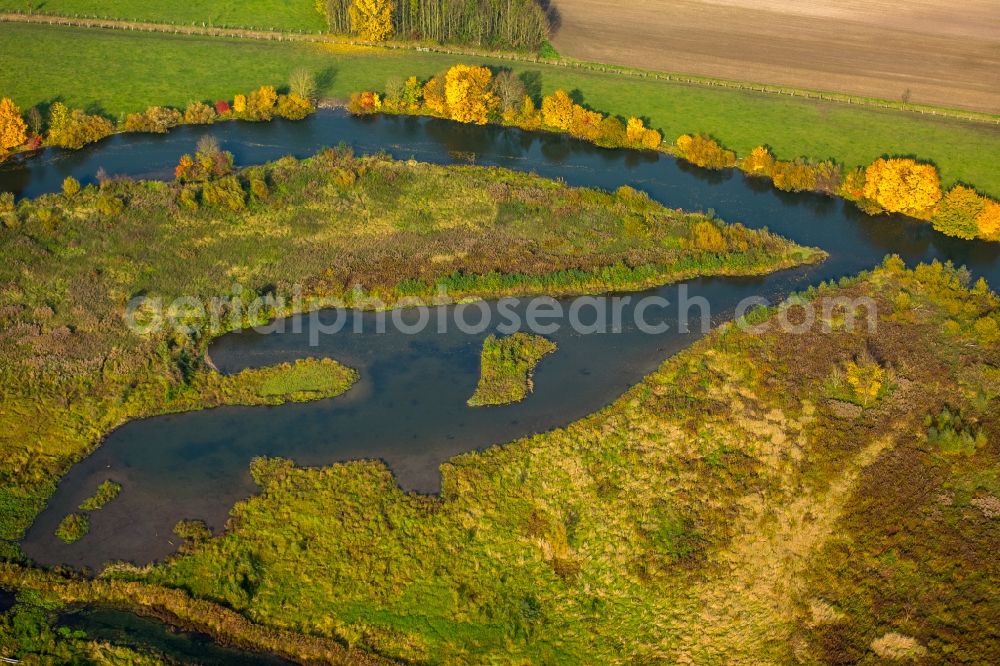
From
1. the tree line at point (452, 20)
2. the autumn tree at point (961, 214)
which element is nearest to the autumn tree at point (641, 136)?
the tree line at point (452, 20)

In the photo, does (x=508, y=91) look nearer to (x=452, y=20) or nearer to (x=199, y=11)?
(x=452, y=20)

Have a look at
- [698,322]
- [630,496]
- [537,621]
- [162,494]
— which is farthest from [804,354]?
[162,494]

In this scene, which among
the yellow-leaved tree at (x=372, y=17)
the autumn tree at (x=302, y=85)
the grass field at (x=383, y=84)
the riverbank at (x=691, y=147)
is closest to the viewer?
the riverbank at (x=691, y=147)

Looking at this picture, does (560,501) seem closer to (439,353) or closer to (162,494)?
(439,353)

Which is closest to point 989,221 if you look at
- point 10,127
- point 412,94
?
A: point 412,94

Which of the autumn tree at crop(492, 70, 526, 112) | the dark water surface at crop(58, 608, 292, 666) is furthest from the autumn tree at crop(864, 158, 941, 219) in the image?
the dark water surface at crop(58, 608, 292, 666)

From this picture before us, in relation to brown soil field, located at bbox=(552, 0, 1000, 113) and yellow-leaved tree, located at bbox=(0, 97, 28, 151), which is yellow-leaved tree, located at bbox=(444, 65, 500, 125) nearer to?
brown soil field, located at bbox=(552, 0, 1000, 113)

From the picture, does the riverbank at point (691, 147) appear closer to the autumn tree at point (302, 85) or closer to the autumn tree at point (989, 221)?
the autumn tree at point (989, 221)
